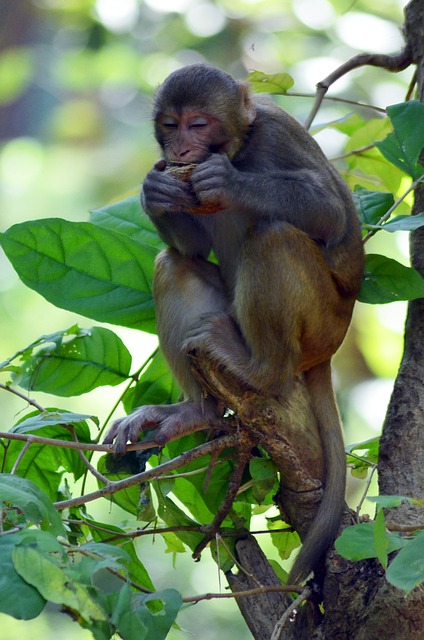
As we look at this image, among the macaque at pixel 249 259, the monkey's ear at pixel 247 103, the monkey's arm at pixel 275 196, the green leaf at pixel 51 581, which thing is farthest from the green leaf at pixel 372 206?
the green leaf at pixel 51 581

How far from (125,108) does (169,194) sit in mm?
11064

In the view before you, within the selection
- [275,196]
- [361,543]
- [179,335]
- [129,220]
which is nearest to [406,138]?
[275,196]

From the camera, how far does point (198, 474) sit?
332 centimetres

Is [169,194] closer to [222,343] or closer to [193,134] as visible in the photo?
[193,134]

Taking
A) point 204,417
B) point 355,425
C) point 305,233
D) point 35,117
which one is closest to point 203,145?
point 305,233

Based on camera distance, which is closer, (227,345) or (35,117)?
(227,345)

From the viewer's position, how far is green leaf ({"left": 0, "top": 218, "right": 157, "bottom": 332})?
3.25 m

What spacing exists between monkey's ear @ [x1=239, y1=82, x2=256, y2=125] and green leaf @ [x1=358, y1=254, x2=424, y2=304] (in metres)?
→ 0.80

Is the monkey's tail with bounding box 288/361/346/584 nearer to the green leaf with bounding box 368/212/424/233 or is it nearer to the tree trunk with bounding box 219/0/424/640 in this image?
the tree trunk with bounding box 219/0/424/640

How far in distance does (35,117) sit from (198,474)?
11.4 m

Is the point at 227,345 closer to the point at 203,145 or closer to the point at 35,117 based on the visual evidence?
the point at 203,145

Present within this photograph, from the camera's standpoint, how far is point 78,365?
340 centimetres

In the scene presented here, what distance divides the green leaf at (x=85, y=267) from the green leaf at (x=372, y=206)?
94cm

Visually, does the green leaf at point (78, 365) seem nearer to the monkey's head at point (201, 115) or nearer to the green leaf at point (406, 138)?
the monkey's head at point (201, 115)
